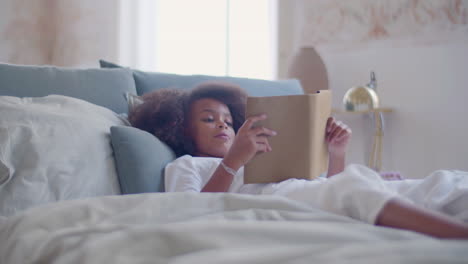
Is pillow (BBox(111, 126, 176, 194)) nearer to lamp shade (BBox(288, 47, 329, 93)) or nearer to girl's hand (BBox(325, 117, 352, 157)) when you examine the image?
girl's hand (BBox(325, 117, 352, 157))

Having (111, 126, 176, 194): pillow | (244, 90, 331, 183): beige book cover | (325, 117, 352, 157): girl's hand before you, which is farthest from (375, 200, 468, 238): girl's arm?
(111, 126, 176, 194): pillow

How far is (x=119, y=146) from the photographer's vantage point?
152 centimetres

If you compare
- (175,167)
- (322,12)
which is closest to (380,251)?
(175,167)

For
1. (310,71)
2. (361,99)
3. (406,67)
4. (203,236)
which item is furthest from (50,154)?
(406,67)

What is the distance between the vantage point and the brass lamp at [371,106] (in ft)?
8.75

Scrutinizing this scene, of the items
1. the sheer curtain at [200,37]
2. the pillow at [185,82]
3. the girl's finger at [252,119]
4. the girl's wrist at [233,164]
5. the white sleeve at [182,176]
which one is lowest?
the white sleeve at [182,176]

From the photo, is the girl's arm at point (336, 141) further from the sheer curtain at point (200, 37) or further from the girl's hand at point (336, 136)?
the sheer curtain at point (200, 37)

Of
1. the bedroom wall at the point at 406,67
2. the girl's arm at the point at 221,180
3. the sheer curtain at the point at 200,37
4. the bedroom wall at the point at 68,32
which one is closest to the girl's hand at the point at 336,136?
the girl's arm at the point at 221,180

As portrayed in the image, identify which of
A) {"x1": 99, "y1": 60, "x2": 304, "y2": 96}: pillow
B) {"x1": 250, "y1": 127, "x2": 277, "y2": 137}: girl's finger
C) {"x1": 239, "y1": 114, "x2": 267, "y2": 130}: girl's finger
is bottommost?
{"x1": 250, "y1": 127, "x2": 277, "y2": 137}: girl's finger

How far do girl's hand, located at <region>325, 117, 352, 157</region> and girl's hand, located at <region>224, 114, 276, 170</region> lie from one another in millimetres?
207

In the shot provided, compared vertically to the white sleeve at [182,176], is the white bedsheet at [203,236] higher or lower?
higher

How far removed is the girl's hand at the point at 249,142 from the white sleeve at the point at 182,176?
12 cm

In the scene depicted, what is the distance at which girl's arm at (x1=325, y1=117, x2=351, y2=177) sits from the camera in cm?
148

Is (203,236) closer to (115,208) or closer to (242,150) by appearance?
(115,208)
